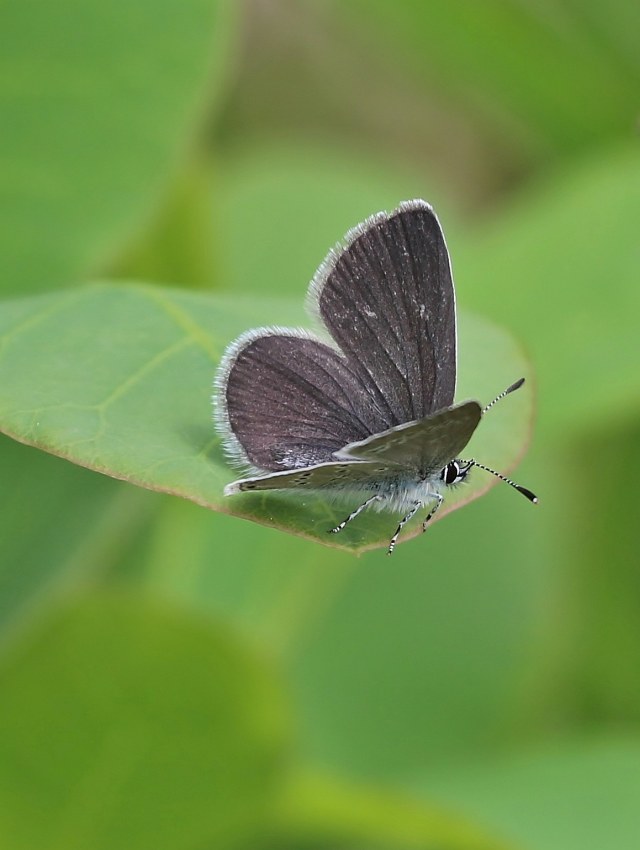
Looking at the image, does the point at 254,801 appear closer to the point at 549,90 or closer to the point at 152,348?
the point at 152,348

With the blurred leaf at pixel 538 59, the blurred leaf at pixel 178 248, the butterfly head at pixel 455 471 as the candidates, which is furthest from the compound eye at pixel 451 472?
the blurred leaf at pixel 538 59

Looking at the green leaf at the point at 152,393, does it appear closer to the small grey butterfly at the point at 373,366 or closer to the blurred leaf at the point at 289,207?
the small grey butterfly at the point at 373,366

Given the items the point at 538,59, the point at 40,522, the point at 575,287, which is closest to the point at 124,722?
the point at 40,522

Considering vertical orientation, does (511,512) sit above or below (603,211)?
below

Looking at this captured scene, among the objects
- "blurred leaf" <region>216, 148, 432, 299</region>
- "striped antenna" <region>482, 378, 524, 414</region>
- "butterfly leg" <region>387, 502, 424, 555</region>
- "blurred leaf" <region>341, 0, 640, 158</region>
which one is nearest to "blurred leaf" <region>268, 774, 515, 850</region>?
"butterfly leg" <region>387, 502, 424, 555</region>

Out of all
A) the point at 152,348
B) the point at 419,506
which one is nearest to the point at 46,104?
the point at 152,348

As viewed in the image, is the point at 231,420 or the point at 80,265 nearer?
the point at 231,420
